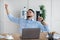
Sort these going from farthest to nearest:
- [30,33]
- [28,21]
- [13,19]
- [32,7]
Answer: [32,7] → [13,19] → [28,21] → [30,33]

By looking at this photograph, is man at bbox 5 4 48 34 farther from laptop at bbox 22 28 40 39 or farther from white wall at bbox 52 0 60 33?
laptop at bbox 22 28 40 39

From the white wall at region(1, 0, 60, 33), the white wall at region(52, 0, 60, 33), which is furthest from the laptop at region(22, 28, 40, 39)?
the white wall at region(52, 0, 60, 33)

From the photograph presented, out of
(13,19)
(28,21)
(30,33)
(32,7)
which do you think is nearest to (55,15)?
(32,7)

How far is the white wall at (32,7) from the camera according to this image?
3.99 m

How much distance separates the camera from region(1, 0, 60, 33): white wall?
3.99 m

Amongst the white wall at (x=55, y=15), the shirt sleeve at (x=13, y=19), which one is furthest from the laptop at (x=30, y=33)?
the white wall at (x=55, y=15)

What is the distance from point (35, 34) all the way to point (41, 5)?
197cm

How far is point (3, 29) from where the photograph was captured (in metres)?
3.96

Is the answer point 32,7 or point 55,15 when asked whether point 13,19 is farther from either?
point 55,15

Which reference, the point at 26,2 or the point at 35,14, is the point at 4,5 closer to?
the point at 26,2

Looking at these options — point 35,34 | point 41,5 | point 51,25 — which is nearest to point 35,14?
point 41,5

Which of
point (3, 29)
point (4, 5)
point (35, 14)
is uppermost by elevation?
point (4, 5)

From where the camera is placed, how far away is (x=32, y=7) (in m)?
4.03

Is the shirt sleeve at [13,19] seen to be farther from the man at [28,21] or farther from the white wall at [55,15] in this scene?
the white wall at [55,15]
